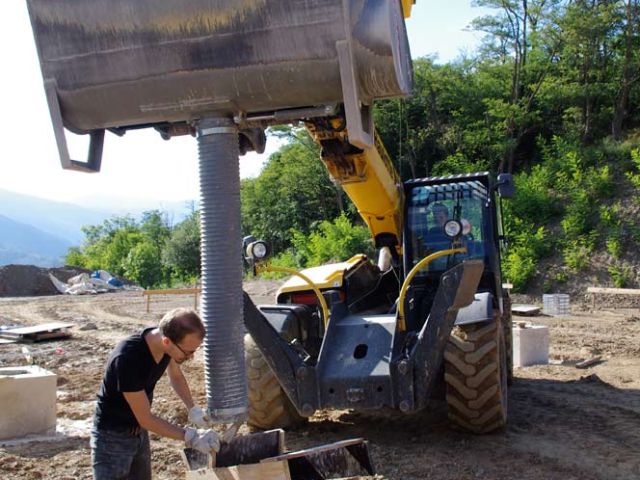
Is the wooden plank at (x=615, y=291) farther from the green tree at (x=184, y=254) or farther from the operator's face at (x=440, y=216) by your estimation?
the green tree at (x=184, y=254)

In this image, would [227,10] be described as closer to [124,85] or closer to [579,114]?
[124,85]

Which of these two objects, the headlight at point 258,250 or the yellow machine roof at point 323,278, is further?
the yellow machine roof at point 323,278

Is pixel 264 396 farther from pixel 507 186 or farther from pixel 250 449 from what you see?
pixel 507 186

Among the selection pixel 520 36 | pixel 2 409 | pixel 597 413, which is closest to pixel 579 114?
pixel 520 36

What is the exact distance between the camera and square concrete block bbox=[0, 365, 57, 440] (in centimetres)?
668

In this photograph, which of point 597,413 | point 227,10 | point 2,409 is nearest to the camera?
point 227,10

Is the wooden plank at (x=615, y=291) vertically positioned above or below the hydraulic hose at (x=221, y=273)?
below

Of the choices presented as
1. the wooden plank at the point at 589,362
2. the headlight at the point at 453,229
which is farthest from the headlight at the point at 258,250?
the wooden plank at the point at 589,362

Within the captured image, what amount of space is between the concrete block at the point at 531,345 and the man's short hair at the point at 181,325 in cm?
694

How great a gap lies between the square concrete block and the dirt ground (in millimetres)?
252

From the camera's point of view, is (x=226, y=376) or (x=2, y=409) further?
(x=2, y=409)

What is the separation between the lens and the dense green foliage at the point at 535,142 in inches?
820

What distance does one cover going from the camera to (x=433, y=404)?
7.50 metres

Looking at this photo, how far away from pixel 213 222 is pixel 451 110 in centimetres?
2702
